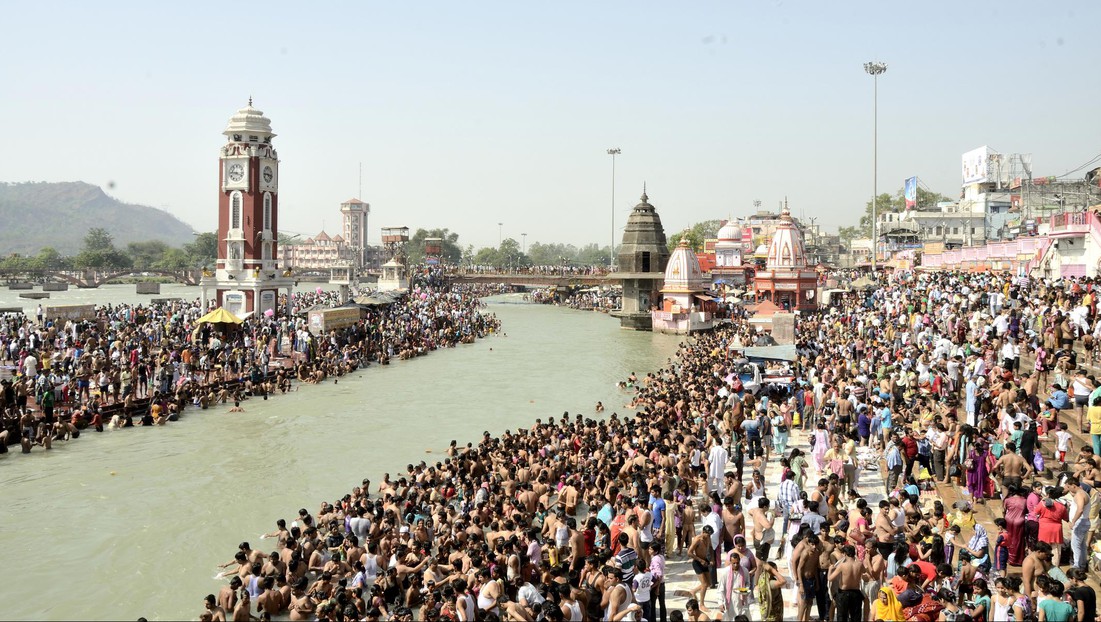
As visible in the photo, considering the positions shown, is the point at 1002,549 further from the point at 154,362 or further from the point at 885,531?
the point at 154,362

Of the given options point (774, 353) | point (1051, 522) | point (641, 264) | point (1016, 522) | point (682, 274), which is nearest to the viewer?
point (1051, 522)

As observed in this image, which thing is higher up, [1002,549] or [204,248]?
[204,248]

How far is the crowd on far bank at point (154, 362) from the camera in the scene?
20656 millimetres

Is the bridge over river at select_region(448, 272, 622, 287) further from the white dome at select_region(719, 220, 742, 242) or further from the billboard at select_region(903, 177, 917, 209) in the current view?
the billboard at select_region(903, 177, 917, 209)

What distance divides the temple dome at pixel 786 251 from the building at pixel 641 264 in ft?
28.1

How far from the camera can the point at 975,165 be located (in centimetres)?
6938

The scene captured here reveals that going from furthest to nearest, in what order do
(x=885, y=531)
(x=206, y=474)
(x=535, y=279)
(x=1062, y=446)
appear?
1. (x=535, y=279)
2. (x=206, y=474)
3. (x=1062, y=446)
4. (x=885, y=531)

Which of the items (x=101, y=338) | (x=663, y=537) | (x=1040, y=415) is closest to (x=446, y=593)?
(x=663, y=537)

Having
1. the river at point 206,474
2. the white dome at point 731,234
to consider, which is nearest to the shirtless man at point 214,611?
the river at point 206,474

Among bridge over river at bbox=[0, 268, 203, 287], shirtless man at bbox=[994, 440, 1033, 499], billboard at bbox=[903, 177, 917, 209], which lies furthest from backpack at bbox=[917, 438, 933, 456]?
bridge over river at bbox=[0, 268, 203, 287]

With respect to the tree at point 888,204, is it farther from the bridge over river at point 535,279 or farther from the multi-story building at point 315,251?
the multi-story building at point 315,251

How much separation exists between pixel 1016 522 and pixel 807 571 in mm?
2421

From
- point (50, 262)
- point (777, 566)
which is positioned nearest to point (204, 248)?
point (50, 262)

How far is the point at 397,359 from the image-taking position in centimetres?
3638
